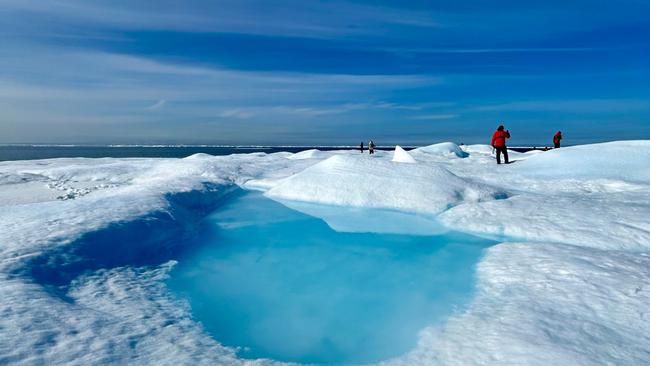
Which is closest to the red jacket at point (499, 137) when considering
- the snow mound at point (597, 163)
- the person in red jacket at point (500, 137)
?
the person in red jacket at point (500, 137)

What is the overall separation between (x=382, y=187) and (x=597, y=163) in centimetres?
936

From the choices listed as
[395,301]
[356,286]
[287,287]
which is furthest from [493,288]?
[287,287]

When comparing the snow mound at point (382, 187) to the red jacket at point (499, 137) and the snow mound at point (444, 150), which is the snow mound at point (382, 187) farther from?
the snow mound at point (444, 150)

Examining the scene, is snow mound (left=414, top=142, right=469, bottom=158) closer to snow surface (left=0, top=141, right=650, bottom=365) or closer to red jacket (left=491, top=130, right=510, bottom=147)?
red jacket (left=491, top=130, right=510, bottom=147)

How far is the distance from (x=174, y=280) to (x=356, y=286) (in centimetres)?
232

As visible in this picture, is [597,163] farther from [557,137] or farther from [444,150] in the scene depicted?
[444,150]

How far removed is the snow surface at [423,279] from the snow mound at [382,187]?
41 millimetres

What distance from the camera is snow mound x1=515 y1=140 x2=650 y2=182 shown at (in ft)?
41.8

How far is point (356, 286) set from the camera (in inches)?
188

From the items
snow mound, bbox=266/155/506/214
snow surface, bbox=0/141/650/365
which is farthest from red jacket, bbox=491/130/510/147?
snow mound, bbox=266/155/506/214

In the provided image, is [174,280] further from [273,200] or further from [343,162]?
[343,162]

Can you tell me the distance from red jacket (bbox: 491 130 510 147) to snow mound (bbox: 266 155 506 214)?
24.6 feet

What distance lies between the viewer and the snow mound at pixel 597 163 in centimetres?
1273

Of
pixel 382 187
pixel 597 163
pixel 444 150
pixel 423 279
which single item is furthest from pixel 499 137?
pixel 444 150
